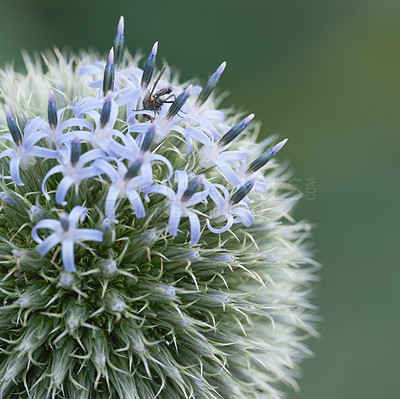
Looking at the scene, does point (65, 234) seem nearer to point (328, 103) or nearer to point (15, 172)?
point (15, 172)

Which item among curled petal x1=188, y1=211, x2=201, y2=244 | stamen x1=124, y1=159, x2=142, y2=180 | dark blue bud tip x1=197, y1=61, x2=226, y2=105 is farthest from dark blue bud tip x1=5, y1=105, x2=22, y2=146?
dark blue bud tip x1=197, y1=61, x2=226, y2=105

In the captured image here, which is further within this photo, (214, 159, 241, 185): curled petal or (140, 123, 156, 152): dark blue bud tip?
(214, 159, 241, 185): curled petal

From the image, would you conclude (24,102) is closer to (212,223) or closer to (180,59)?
(212,223)

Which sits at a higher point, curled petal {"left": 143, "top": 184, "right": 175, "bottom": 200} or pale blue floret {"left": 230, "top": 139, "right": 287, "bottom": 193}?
pale blue floret {"left": 230, "top": 139, "right": 287, "bottom": 193}

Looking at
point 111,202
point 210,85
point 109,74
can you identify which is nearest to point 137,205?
point 111,202

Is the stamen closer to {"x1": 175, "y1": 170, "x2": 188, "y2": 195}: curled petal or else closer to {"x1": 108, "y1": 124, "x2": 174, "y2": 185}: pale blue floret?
{"x1": 108, "y1": 124, "x2": 174, "y2": 185}: pale blue floret

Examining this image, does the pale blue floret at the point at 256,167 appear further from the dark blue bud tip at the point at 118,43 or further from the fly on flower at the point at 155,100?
the dark blue bud tip at the point at 118,43

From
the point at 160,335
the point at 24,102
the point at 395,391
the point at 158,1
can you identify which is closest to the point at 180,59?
the point at 158,1

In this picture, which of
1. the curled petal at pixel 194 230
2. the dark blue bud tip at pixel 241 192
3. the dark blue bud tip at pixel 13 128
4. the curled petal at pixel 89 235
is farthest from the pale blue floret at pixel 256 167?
the dark blue bud tip at pixel 13 128
